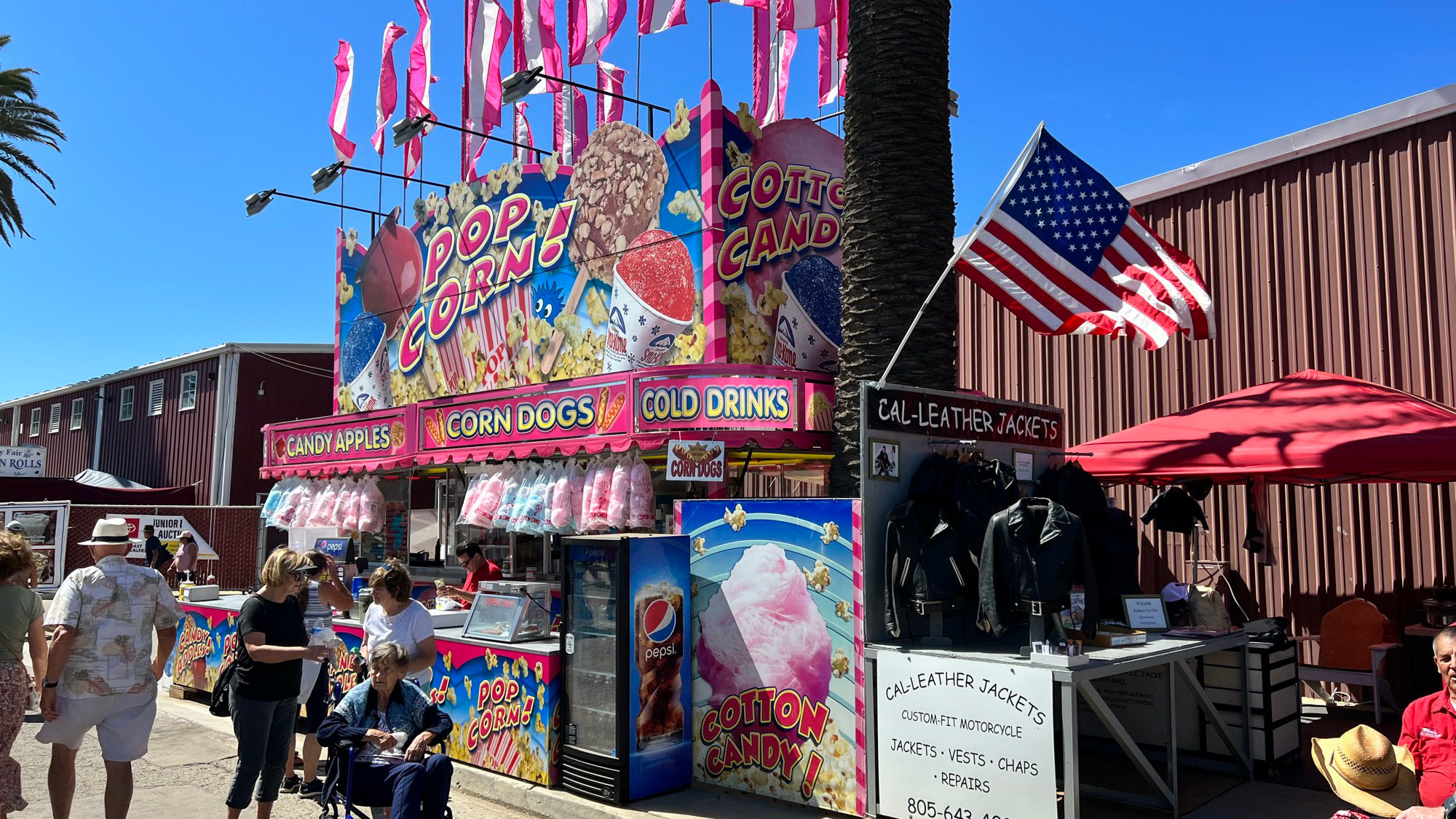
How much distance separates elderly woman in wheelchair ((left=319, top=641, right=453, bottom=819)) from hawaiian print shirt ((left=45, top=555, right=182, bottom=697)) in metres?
1.43

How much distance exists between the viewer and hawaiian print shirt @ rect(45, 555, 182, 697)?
5844mm

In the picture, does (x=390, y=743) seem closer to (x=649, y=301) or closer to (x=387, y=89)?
(x=649, y=301)

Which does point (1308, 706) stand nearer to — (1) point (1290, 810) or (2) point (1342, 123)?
(1) point (1290, 810)

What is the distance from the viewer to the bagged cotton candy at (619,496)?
33.0 ft

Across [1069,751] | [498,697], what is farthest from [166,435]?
[1069,751]

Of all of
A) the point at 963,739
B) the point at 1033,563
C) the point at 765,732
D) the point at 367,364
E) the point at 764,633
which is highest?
the point at 367,364

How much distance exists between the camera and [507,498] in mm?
11430

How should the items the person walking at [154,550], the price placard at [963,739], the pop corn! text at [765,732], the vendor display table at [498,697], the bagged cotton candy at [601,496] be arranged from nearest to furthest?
the price placard at [963,739]
the pop corn! text at [765,732]
the vendor display table at [498,697]
the bagged cotton candy at [601,496]
the person walking at [154,550]

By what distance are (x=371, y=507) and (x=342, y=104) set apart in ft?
25.2

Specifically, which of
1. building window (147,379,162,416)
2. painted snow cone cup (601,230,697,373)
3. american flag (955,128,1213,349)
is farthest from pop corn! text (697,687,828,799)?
building window (147,379,162,416)

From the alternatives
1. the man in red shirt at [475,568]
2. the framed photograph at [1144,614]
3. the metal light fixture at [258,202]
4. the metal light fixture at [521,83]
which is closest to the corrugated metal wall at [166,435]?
the metal light fixture at [258,202]

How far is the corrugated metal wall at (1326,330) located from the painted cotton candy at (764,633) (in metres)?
6.09

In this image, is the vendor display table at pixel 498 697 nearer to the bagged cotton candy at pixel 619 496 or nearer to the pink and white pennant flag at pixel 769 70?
the bagged cotton candy at pixel 619 496

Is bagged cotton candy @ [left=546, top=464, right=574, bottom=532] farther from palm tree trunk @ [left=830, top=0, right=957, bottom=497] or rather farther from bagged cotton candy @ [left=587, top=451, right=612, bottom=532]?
palm tree trunk @ [left=830, top=0, right=957, bottom=497]
